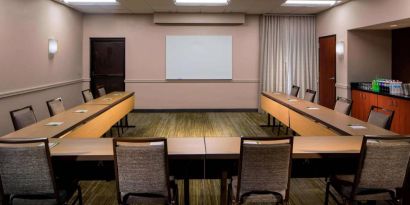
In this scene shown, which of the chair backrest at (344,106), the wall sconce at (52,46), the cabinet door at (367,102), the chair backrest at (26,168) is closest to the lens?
the chair backrest at (26,168)

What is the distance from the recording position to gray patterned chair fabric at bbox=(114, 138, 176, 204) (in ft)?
7.32

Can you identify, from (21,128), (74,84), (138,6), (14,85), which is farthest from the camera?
(74,84)

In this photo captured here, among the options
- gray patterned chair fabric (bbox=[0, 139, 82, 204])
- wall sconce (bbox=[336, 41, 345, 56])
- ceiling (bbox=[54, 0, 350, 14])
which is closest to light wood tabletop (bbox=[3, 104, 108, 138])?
gray patterned chair fabric (bbox=[0, 139, 82, 204])

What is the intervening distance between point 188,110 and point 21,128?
5.58m

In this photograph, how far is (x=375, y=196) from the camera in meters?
2.40

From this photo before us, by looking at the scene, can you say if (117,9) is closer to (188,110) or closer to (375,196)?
(188,110)

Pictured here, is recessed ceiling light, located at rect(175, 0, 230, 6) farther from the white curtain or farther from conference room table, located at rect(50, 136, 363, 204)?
conference room table, located at rect(50, 136, 363, 204)

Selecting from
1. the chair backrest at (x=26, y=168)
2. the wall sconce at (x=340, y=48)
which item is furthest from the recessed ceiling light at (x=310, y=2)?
Result: the chair backrest at (x=26, y=168)

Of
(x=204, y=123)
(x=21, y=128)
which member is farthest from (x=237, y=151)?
(x=204, y=123)

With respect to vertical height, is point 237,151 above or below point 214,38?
below

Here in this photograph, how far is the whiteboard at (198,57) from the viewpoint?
8844mm

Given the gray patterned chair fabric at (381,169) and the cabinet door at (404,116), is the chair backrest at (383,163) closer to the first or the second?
the gray patterned chair fabric at (381,169)

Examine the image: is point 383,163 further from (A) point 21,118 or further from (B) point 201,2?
(B) point 201,2

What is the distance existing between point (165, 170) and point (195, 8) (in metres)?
5.93
